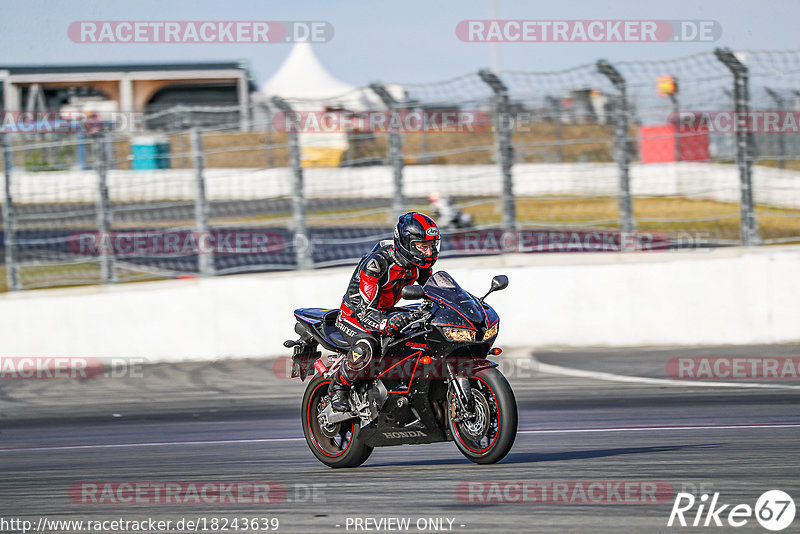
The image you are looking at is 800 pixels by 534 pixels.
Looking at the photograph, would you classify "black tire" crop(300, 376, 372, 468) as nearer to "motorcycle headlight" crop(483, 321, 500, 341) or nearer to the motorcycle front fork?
the motorcycle front fork

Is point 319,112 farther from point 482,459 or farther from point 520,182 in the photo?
point 482,459

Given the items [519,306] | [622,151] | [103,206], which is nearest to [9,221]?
[103,206]

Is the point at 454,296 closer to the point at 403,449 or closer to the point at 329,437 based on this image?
the point at 329,437

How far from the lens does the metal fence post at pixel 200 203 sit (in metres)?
13.0

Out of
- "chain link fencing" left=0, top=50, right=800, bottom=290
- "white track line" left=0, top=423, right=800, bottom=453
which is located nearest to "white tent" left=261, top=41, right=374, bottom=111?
"chain link fencing" left=0, top=50, right=800, bottom=290

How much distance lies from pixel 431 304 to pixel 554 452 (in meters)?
1.41

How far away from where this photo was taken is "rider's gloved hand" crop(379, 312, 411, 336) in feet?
21.2

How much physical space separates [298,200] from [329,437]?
6.24 metres

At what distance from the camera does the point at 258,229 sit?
1463 centimetres

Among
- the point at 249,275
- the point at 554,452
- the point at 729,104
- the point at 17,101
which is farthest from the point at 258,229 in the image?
the point at 17,101

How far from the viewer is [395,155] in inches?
512

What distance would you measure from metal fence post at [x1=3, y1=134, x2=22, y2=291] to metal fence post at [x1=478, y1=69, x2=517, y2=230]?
565 centimetres

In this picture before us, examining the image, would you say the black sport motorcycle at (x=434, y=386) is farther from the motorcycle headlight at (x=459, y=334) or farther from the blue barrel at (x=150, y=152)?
the blue barrel at (x=150, y=152)

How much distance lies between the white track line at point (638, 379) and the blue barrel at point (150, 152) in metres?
5.00
